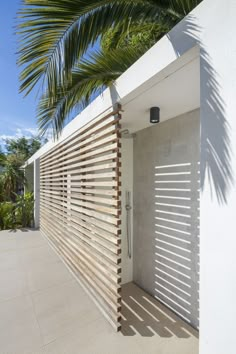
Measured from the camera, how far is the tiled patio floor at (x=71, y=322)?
2456mm

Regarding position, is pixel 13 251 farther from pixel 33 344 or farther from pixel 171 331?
pixel 171 331

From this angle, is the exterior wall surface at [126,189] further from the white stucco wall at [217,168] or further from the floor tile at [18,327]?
the white stucco wall at [217,168]

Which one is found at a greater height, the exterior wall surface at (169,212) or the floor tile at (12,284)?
the exterior wall surface at (169,212)

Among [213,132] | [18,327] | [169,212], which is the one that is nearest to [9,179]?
[18,327]

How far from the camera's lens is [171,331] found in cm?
278

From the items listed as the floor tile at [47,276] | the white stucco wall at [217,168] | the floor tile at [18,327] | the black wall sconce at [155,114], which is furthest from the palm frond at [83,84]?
the floor tile at [18,327]

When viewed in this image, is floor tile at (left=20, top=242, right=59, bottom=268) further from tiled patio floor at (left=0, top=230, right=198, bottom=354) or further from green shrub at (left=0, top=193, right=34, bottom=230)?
green shrub at (left=0, top=193, right=34, bottom=230)

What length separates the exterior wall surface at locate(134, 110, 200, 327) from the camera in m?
2.96

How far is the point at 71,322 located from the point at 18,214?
7104 mm

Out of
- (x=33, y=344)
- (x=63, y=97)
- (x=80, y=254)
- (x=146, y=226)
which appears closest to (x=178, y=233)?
(x=146, y=226)

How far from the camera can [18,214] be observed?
9109mm

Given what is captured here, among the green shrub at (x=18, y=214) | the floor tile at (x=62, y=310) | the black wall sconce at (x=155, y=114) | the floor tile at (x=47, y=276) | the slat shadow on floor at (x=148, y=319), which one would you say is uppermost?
the black wall sconce at (x=155, y=114)

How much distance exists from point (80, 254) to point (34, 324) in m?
1.31

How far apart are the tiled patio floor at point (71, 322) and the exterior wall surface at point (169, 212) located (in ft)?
1.02
